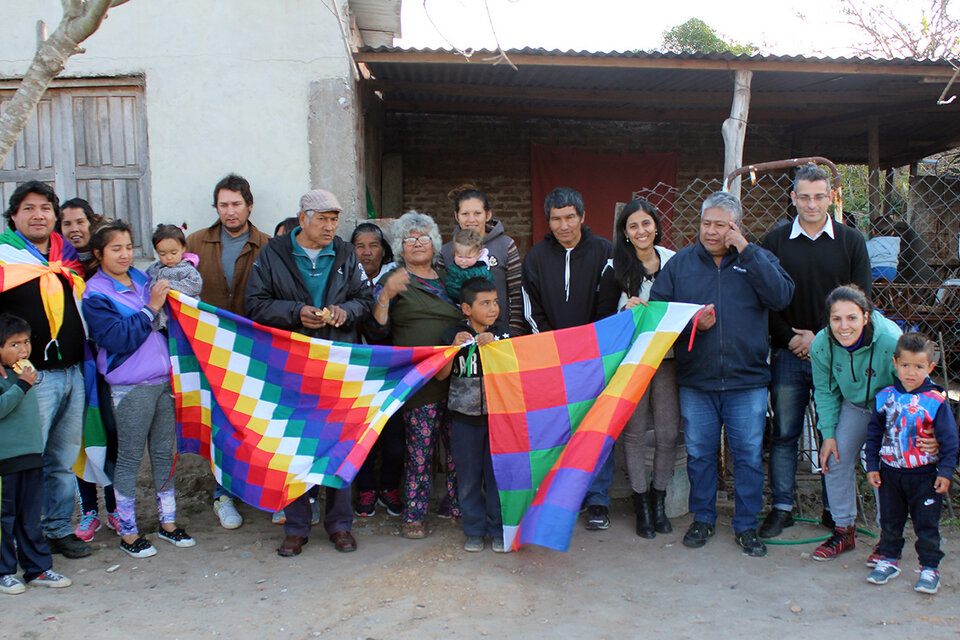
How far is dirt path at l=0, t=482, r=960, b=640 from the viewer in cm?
311

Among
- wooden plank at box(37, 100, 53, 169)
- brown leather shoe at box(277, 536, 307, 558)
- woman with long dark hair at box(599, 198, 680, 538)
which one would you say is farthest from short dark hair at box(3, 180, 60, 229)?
woman with long dark hair at box(599, 198, 680, 538)

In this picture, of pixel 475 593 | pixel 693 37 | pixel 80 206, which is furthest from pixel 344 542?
A: pixel 693 37

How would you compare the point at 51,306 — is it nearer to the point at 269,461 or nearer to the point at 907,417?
the point at 269,461

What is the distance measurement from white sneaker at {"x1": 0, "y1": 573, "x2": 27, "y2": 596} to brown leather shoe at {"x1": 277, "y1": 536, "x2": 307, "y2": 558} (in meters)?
1.16

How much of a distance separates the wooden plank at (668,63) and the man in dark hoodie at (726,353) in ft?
8.44

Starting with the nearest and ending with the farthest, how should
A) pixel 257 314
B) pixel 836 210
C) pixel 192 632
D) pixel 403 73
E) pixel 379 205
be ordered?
pixel 192 632
pixel 257 314
pixel 836 210
pixel 403 73
pixel 379 205

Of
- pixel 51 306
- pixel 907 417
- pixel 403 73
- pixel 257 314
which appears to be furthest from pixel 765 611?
pixel 403 73

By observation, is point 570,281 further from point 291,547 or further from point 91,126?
point 91,126

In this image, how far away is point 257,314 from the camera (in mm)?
3906

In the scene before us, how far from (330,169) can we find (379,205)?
3.46 m

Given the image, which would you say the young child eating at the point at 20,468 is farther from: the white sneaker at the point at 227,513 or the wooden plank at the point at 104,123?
the wooden plank at the point at 104,123

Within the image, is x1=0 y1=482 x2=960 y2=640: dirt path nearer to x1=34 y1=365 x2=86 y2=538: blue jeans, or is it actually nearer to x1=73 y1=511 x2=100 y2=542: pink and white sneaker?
x1=73 y1=511 x2=100 y2=542: pink and white sneaker

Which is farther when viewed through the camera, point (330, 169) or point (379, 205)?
point (379, 205)

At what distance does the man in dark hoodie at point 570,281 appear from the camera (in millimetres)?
4164
